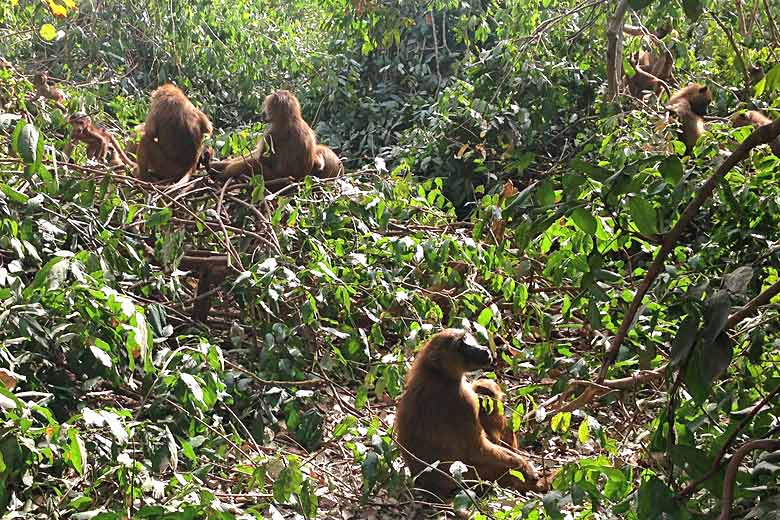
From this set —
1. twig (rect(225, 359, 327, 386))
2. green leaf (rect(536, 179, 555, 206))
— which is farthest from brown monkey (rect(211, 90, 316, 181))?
green leaf (rect(536, 179, 555, 206))

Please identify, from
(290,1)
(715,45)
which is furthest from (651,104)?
(290,1)

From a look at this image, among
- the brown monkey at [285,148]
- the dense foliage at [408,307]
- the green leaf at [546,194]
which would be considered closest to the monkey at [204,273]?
the dense foliage at [408,307]

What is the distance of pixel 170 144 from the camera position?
6.77 metres

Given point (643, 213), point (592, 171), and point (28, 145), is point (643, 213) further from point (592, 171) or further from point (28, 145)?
point (28, 145)

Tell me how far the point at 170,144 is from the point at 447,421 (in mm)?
3344

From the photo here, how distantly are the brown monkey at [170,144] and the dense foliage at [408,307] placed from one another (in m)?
0.34

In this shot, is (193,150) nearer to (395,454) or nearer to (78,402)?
(78,402)

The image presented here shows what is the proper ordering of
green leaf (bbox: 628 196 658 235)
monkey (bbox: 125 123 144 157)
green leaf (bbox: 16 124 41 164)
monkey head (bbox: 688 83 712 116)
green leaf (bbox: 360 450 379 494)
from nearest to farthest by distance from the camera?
green leaf (bbox: 628 196 658 235), green leaf (bbox: 16 124 41 164), green leaf (bbox: 360 450 379 494), monkey (bbox: 125 123 144 157), monkey head (bbox: 688 83 712 116)

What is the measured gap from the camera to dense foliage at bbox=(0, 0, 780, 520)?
106 inches

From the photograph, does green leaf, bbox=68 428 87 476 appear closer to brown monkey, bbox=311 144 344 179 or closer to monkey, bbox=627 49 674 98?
brown monkey, bbox=311 144 344 179

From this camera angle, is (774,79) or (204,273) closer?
(774,79)

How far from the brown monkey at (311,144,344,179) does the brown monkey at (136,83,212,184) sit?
0.96 m

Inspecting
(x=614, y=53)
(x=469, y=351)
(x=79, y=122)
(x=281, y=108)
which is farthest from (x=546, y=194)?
(x=79, y=122)

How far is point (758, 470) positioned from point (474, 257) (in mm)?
3105
